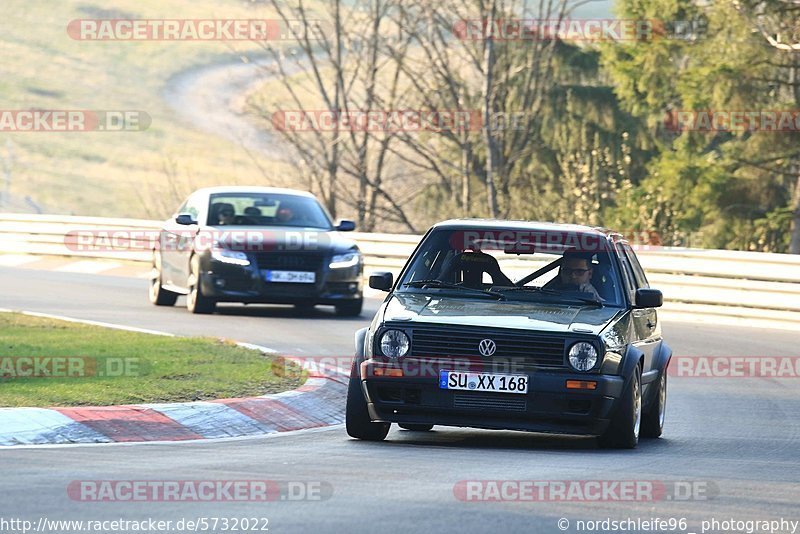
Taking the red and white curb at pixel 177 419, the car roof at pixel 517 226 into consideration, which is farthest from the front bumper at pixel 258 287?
the car roof at pixel 517 226

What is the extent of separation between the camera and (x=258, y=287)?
2045cm

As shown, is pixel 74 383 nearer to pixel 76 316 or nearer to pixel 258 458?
pixel 258 458

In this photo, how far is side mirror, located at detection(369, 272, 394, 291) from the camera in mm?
11758

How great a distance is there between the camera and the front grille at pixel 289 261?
67.1 ft

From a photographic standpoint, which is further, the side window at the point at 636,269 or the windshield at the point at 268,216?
the windshield at the point at 268,216

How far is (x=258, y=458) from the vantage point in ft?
32.6

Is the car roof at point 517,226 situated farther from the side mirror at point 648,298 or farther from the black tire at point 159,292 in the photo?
the black tire at point 159,292

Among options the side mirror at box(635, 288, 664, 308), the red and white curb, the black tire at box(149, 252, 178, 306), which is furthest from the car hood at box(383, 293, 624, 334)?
the black tire at box(149, 252, 178, 306)

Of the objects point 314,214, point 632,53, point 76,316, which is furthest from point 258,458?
point 632,53

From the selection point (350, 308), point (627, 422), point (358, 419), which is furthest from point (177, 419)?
point (350, 308)

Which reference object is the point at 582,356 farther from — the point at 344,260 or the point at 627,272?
the point at 344,260

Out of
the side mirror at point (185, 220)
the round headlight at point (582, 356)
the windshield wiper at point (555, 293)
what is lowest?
the round headlight at point (582, 356)

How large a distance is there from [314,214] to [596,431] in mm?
11522

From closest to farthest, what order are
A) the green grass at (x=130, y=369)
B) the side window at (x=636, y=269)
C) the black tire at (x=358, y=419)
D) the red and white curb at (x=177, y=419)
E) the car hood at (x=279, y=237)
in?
the red and white curb at (x=177, y=419), the black tire at (x=358, y=419), the green grass at (x=130, y=369), the side window at (x=636, y=269), the car hood at (x=279, y=237)
